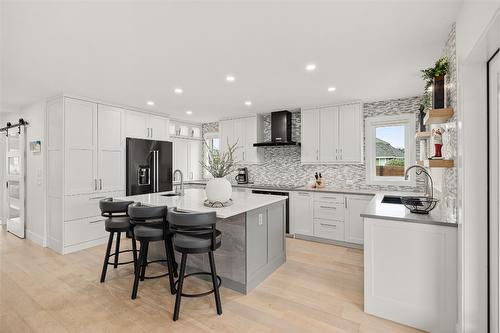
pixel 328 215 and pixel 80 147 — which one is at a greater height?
pixel 80 147

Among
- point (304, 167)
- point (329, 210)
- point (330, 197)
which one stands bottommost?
point (329, 210)

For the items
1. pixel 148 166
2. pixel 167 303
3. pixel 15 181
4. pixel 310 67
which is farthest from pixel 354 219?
pixel 15 181

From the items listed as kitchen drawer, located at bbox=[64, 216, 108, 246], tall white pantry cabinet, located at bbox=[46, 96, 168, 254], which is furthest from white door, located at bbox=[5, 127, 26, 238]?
kitchen drawer, located at bbox=[64, 216, 108, 246]

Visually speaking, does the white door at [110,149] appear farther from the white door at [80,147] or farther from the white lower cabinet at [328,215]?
the white lower cabinet at [328,215]

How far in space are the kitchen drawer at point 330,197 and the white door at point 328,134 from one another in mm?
705

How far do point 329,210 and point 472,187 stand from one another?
2.69 m

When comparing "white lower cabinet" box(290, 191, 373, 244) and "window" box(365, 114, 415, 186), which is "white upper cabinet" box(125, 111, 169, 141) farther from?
"window" box(365, 114, 415, 186)

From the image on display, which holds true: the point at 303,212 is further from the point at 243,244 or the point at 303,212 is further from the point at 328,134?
the point at 243,244

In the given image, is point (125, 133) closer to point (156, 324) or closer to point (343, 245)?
point (156, 324)

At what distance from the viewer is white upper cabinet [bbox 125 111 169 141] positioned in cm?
479

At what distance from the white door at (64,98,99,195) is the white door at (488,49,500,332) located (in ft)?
16.3

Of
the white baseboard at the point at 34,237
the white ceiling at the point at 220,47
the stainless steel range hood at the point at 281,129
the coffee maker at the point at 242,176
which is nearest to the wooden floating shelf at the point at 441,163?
the white ceiling at the point at 220,47

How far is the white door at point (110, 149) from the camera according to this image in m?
4.34

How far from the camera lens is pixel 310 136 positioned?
4.85 metres
